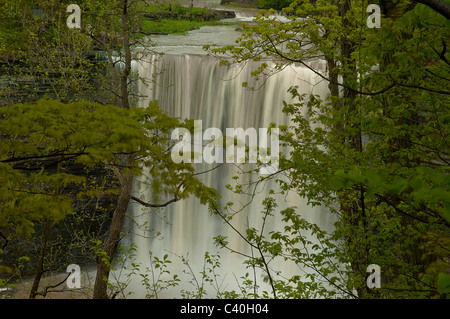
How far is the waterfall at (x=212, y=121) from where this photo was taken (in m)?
15.2

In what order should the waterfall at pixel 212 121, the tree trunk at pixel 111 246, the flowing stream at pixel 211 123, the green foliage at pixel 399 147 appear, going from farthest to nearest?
1. the waterfall at pixel 212 121
2. the flowing stream at pixel 211 123
3. the tree trunk at pixel 111 246
4. the green foliage at pixel 399 147

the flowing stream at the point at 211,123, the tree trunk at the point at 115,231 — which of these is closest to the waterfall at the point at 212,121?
the flowing stream at the point at 211,123

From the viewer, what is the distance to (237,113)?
19.4 m

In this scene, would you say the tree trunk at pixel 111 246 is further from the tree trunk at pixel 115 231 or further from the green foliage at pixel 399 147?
the green foliage at pixel 399 147

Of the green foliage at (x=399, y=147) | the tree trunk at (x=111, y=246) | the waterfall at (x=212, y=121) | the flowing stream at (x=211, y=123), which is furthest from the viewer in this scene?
the waterfall at (x=212, y=121)

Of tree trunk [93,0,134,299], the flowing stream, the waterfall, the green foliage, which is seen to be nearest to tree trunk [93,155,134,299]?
tree trunk [93,0,134,299]

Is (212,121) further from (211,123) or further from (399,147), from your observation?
(399,147)

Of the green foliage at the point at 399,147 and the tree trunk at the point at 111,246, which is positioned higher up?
Answer: the green foliage at the point at 399,147

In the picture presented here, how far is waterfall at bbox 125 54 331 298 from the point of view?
49.9 feet

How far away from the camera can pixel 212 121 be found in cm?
1983

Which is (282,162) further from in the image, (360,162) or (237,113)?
(237,113)

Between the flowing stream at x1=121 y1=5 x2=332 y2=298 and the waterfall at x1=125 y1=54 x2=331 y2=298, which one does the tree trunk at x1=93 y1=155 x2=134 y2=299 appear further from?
the waterfall at x1=125 y1=54 x2=331 y2=298

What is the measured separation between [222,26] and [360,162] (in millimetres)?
21524

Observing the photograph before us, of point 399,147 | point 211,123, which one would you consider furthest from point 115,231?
point 211,123
